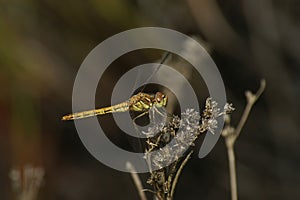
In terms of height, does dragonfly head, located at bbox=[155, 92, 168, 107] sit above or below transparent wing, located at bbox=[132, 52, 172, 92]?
below

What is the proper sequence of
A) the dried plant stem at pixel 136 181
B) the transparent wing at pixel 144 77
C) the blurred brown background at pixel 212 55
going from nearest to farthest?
the dried plant stem at pixel 136 181
the transparent wing at pixel 144 77
the blurred brown background at pixel 212 55

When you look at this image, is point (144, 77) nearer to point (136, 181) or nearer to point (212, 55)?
point (136, 181)

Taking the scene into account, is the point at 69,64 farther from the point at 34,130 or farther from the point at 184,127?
the point at 184,127

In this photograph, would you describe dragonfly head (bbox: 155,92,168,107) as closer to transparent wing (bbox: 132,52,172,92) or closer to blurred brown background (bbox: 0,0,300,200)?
transparent wing (bbox: 132,52,172,92)

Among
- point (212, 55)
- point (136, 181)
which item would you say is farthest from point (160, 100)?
point (212, 55)

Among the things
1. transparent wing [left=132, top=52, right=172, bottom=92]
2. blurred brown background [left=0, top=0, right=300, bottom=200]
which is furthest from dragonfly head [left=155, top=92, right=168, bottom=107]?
blurred brown background [left=0, top=0, right=300, bottom=200]

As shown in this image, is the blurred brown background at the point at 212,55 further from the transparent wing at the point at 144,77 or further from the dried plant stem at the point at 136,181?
the dried plant stem at the point at 136,181

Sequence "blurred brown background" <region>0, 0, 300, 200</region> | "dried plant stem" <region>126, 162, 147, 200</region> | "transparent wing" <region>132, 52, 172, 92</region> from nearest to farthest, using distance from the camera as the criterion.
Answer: "dried plant stem" <region>126, 162, 147, 200</region>
"transparent wing" <region>132, 52, 172, 92</region>
"blurred brown background" <region>0, 0, 300, 200</region>

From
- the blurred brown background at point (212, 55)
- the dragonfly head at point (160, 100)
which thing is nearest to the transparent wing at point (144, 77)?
the dragonfly head at point (160, 100)
